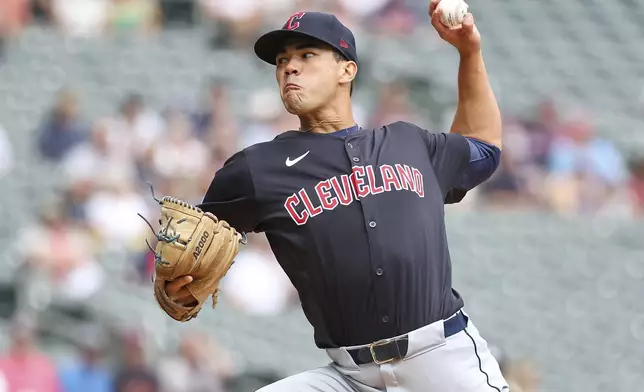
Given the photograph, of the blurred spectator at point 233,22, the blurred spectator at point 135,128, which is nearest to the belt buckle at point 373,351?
the blurred spectator at point 135,128

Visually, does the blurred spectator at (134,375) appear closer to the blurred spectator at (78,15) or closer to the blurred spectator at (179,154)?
the blurred spectator at (179,154)

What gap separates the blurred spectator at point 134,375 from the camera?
24.0 ft

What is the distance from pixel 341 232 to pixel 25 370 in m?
4.31

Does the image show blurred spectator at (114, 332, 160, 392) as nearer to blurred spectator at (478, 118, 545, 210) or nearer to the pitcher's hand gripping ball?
blurred spectator at (478, 118, 545, 210)

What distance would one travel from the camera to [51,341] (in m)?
7.68

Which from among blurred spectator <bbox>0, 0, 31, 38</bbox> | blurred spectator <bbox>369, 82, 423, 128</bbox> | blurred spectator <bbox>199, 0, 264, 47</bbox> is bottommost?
blurred spectator <bbox>369, 82, 423, 128</bbox>

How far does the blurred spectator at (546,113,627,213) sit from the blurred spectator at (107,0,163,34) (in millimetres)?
3433

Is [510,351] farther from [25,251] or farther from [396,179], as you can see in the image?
[396,179]

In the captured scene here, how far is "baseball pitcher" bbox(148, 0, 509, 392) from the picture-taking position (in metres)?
3.51

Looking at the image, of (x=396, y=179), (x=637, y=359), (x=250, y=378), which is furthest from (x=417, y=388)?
(x=637, y=359)

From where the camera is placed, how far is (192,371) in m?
7.45

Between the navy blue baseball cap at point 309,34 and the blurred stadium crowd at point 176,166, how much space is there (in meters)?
3.30

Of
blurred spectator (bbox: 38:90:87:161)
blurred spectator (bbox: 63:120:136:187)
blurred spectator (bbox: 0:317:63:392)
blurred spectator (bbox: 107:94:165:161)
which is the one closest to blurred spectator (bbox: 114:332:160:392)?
blurred spectator (bbox: 0:317:63:392)

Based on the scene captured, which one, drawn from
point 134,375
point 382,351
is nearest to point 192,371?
point 134,375
